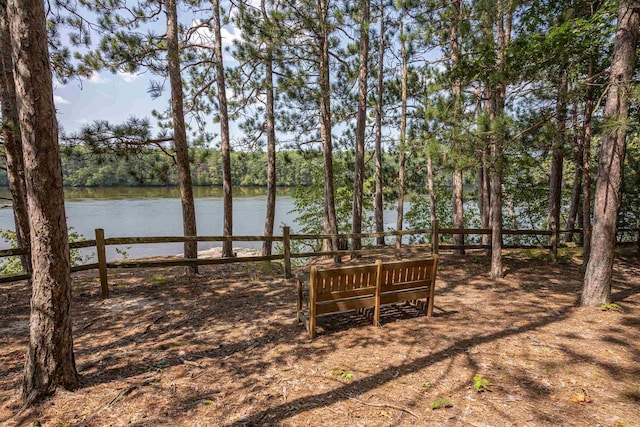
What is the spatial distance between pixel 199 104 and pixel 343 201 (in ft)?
26.8

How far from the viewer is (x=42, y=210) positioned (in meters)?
2.72

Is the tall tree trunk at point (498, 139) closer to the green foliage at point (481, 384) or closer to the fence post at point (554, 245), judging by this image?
the fence post at point (554, 245)

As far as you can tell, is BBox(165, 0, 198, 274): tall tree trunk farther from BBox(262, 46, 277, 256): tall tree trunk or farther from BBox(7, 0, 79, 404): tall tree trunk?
BBox(7, 0, 79, 404): tall tree trunk

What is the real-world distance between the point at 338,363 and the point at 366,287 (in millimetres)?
1066

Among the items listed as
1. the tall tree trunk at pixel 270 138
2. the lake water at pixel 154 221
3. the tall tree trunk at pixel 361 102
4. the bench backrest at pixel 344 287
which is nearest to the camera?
the bench backrest at pixel 344 287

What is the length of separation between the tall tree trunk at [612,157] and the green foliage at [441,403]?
3.70 metres

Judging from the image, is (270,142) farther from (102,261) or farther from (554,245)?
(554,245)

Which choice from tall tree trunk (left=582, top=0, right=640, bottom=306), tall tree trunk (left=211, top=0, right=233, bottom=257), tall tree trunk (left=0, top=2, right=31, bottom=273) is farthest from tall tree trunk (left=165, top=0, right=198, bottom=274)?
tall tree trunk (left=582, top=0, right=640, bottom=306)

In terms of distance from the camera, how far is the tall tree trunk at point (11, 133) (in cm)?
559

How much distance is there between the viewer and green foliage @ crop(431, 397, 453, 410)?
8.70ft

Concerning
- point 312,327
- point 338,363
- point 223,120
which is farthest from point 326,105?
point 338,363

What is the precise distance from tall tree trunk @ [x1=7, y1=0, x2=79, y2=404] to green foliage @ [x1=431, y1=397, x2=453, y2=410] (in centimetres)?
325

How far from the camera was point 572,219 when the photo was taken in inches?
397

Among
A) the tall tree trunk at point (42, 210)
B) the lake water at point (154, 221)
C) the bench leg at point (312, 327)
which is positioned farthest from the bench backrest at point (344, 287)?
the lake water at point (154, 221)
